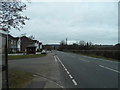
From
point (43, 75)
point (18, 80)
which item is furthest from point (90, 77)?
point (18, 80)

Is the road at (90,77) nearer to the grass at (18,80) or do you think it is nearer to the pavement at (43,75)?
the pavement at (43,75)

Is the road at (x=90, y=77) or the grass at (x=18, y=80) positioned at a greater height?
the grass at (x=18, y=80)

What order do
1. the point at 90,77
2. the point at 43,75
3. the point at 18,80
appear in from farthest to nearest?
the point at 43,75 → the point at 90,77 → the point at 18,80

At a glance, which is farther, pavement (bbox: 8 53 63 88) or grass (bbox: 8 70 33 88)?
pavement (bbox: 8 53 63 88)

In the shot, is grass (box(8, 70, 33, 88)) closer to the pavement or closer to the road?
the pavement

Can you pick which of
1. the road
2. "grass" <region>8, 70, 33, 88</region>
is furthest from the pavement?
the road

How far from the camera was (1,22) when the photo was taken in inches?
483

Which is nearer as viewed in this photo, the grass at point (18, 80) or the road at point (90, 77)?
the grass at point (18, 80)

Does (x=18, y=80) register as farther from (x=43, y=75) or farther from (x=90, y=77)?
(x=90, y=77)

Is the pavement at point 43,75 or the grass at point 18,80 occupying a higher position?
the grass at point 18,80

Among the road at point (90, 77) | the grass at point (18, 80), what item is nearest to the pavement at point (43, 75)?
the grass at point (18, 80)

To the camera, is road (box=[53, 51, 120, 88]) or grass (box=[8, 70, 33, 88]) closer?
grass (box=[8, 70, 33, 88])

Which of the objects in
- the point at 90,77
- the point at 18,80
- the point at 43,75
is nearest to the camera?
the point at 18,80

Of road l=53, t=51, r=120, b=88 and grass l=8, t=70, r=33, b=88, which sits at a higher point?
grass l=8, t=70, r=33, b=88
